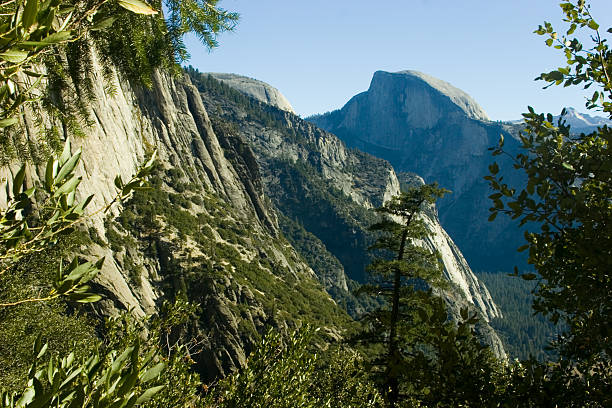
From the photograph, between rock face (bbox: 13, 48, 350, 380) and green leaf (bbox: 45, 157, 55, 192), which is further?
Result: rock face (bbox: 13, 48, 350, 380)

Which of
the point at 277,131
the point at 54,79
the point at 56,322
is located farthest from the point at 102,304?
the point at 277,131

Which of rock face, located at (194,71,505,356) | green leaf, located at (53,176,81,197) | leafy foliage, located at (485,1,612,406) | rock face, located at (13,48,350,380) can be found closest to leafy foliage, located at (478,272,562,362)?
rock face, located at (194,71,505,356)

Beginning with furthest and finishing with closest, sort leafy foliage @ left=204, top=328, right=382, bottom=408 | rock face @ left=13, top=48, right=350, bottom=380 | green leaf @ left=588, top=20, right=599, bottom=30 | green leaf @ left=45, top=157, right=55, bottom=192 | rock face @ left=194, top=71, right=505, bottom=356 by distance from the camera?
rock face @ left=194, top=71, right=505, bottom=356
rock face @ left=13, top=48, right=350, bottom=380
leafy foliage @ left=204, top=328, right=382, bottom=408
green leaf @ left=588, top=20, right=599, bottom=30
green leaf @ left=45, top=157, right=55, bottom=192

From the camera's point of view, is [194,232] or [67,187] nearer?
[67,187]

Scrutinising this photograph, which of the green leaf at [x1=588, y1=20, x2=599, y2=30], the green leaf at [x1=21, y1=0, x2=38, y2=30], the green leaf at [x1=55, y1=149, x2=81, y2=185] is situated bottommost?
the green leaf at [x1=55, y1=149, x2=81, y2=185]

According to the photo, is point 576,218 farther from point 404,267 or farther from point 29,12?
point 404,267

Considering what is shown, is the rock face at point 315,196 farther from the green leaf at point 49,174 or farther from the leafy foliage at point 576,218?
the green leaf at point 49,174

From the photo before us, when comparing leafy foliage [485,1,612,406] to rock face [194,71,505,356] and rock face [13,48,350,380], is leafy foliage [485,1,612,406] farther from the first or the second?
rock face [194,71,505,356]

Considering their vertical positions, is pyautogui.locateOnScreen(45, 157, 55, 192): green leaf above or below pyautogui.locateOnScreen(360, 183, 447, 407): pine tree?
above

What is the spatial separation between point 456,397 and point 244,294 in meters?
57.9

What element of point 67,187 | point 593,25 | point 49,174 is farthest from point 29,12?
point 593,25

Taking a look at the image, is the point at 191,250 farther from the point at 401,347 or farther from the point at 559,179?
the point at 559,179

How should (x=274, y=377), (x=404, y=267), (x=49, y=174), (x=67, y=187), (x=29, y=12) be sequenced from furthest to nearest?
(x=404, y=267)
(x=274, y=377)
(x=67, y=187)
(x=49, y=174)
(x=29, y=12)

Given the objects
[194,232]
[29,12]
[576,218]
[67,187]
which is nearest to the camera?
[29,12]
